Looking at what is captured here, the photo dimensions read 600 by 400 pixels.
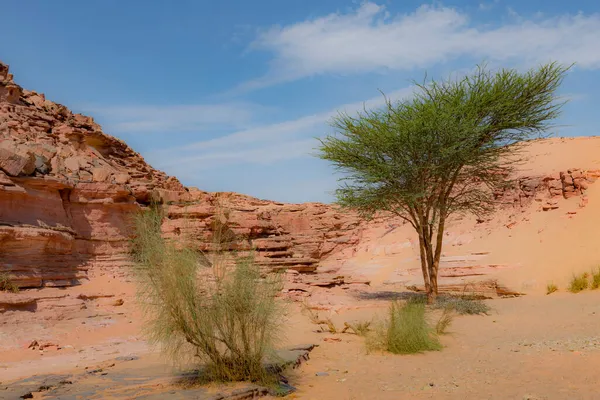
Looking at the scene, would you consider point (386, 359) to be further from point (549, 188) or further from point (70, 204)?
point (549, 188)

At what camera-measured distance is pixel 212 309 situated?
20.1 ft

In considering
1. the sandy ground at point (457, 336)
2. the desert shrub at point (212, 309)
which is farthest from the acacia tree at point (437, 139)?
the desert shrub at point (212, 309)

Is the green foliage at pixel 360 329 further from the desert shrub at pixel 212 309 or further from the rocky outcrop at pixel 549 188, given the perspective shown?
the rocky outcrop at pixel 549 188

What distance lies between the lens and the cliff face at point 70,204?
12.2 m

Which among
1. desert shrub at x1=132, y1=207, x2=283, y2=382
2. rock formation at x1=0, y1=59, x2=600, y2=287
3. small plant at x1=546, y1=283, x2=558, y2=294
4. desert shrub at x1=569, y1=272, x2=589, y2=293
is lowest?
small plant at x1=546, y1=283, x2=558, y2=294

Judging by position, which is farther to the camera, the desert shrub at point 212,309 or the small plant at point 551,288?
the small plant at point 551,288

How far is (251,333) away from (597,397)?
3848 mm

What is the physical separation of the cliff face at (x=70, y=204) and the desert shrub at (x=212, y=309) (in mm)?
1521

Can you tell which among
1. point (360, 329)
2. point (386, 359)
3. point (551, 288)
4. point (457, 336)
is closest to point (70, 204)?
point (360, 329)

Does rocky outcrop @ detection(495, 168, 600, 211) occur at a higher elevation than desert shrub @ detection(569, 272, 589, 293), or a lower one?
higher

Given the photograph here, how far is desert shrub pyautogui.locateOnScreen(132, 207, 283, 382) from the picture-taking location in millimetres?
6020

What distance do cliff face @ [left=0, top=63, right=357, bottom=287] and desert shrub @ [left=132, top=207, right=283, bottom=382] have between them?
1.52m

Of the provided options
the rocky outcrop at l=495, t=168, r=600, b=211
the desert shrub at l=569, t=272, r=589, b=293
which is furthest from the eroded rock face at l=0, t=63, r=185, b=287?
the rocky outcrop at l=495, t=168, r=600, b=211

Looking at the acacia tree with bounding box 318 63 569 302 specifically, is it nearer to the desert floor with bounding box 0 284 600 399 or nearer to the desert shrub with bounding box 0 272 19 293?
the desert floor with bounding box 0 284 600 399
